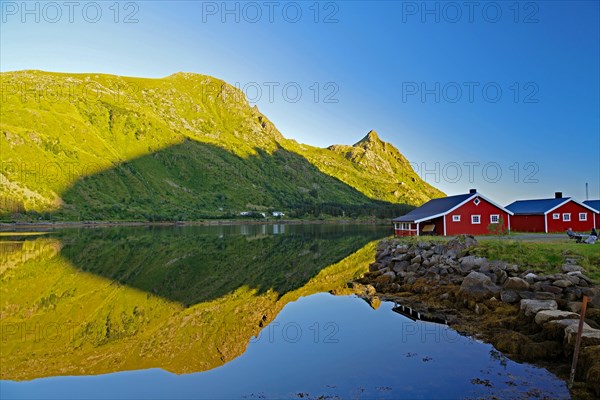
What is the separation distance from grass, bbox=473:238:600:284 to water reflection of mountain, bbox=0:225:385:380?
399 inches

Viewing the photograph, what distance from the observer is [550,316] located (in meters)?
13.9

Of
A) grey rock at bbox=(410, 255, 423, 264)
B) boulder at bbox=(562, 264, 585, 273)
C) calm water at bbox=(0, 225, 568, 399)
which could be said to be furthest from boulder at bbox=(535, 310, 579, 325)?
grey rock at bbox=(410, 255, 423, 264)

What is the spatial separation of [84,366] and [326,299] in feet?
43.8

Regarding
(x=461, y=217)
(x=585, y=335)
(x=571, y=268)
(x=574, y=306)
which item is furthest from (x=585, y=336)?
(x=461, y=217)

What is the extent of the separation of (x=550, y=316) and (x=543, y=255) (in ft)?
34.7

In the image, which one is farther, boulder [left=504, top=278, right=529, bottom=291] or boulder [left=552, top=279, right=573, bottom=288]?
boulder [left=504, top=278, right=529, bottom=291]

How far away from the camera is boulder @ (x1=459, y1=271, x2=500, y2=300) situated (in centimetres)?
1922

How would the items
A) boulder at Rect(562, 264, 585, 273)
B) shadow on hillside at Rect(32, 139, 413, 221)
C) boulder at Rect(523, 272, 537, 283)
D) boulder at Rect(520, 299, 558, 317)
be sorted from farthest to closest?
shadow on hillside at Rect(32, 139, 413, 221), boulder at Rect(562, 264, 585, 273), boulder at Rect(523, 272, 537, 283), boulder at Rect(520, 299, 558, 317)

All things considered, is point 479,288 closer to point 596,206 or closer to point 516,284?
point 516,284

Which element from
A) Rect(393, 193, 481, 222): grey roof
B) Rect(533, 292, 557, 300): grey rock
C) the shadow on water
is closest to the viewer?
Rect(533, 292, 557, 300): grey rock

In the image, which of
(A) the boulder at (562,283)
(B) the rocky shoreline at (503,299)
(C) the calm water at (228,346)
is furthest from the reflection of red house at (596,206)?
(C) the calm water at (228,346)

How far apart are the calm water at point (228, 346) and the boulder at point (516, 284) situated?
4472 mm

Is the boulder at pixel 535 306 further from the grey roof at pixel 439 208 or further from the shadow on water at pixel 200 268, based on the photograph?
the grey roof at pixel 439 208

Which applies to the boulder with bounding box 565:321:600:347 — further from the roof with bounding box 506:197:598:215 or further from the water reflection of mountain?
the roof with bounding box 506:197:598:215
